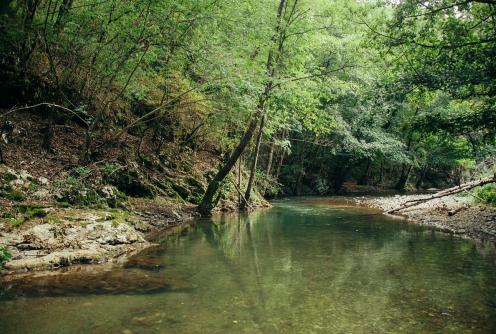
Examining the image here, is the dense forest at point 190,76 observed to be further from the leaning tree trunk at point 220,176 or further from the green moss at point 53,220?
the green moss at point 53,220

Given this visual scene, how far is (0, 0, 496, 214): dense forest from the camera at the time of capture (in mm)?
9508

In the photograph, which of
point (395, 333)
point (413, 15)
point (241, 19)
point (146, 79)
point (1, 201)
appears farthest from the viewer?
point (146, 79)

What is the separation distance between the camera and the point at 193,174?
17.9 metres

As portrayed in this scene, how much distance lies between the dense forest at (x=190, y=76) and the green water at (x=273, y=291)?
3.56 metres

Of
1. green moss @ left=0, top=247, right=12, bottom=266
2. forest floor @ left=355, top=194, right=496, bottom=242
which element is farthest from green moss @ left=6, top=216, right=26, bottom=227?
forest floor @ left=355, top=194, right=496, bottom=242

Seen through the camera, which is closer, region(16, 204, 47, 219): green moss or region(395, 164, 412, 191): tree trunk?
region(16, 204, 47, 219): green moss

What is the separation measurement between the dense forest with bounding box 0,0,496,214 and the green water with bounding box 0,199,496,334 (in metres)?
3.56

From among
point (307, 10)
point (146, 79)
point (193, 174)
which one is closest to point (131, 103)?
point (146, 79)

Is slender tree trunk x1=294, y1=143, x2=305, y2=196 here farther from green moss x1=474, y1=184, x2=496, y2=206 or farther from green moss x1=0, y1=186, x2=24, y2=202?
green moss x1=0, y1=186, x2=24, y2=202

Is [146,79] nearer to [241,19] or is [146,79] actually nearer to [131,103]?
[131,103]

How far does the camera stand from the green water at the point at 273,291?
488cm

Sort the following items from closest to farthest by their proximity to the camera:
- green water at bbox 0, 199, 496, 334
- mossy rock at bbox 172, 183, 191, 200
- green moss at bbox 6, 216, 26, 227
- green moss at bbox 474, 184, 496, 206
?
green water at bbox 0, 199, 496, 334, green moss at bbox 6, 216, 26, 227, green moss at bbox 474, 184, 496, 206, mossy rock at bbox 172, 183, 191, 200

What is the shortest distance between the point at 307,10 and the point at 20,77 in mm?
10778

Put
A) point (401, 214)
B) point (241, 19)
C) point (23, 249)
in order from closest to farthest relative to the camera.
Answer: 1. point (23, 249)
2. point (241, 19)
3. point (401, 214)
